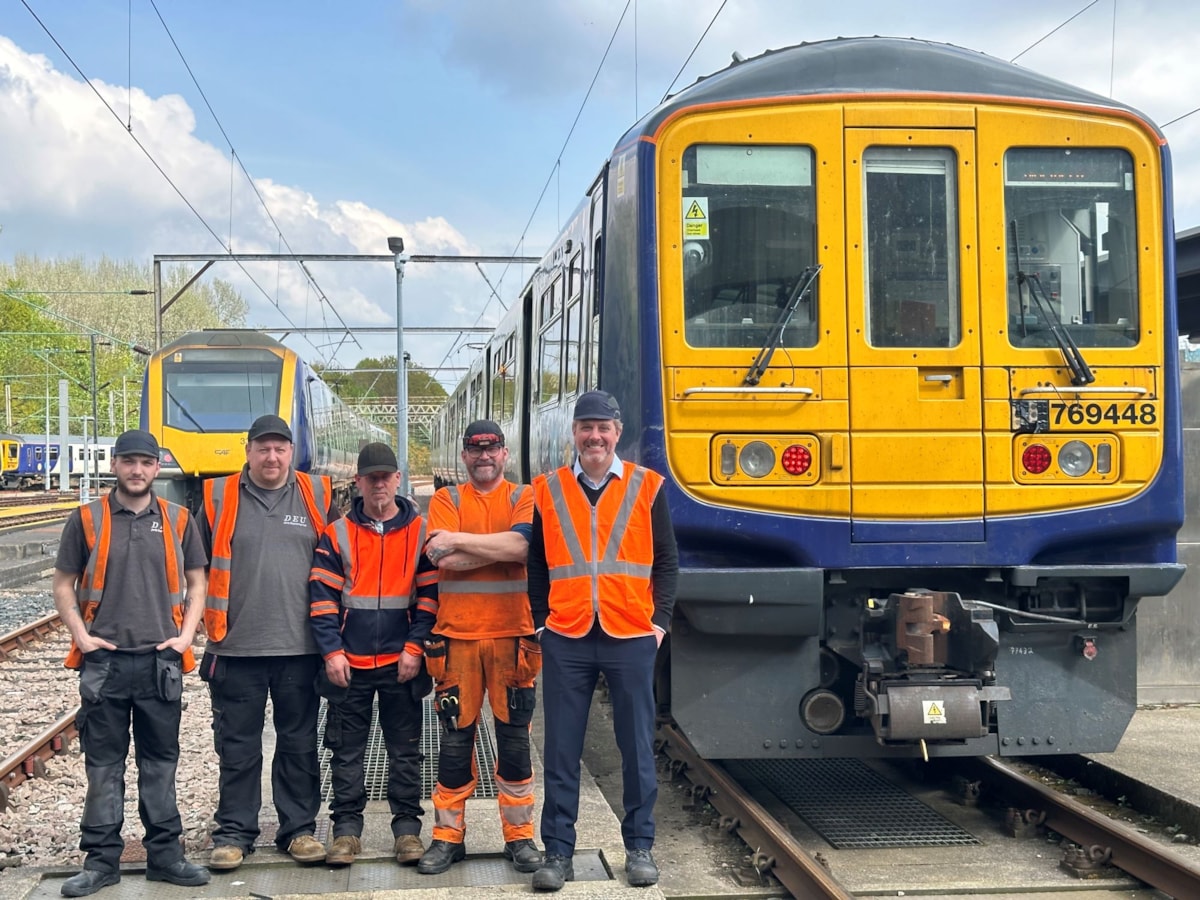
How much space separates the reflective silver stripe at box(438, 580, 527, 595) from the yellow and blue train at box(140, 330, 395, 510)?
1454 cm

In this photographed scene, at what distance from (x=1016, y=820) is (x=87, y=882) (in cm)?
403

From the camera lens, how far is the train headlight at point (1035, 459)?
5.82 meters

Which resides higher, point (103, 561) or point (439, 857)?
point (103, 561)

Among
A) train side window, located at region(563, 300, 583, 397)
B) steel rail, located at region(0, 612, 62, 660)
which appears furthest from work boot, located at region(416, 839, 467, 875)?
steel rail, located at region(0, 612, 62, 660)

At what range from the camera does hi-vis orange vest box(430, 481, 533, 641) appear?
5.20 meters

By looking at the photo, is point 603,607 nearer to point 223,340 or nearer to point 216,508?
point 216,508

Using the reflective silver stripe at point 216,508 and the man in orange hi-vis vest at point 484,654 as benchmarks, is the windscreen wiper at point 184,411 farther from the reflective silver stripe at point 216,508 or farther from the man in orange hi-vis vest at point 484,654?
the man in orange hi-vis vest at point 484,654

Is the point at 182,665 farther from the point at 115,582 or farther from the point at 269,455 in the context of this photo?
the point at 269,455

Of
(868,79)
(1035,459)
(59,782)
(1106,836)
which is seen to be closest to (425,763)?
(59,782)

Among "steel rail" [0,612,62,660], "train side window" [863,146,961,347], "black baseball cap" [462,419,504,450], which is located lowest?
"steel rail" [0,612,62,660]

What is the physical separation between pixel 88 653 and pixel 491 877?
1736 mm

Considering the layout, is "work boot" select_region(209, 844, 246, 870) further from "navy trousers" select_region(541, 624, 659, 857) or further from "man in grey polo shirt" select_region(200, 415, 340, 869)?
"navy trousers" select_region(541, 624, 659, 857)

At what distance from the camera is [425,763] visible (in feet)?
24.1

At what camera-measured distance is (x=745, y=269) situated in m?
5.93
